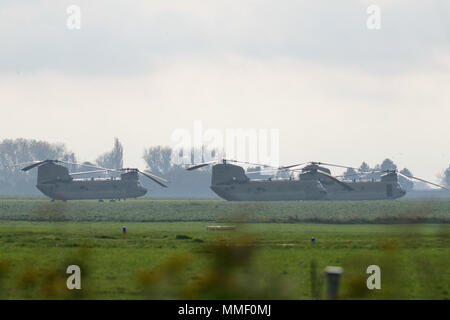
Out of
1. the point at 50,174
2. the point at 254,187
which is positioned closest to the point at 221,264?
A: the point at 254,187

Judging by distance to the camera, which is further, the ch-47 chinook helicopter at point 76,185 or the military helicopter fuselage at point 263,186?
the ch-47 chinook helicopter at point 76,185

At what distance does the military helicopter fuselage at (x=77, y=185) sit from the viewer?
11200 cm

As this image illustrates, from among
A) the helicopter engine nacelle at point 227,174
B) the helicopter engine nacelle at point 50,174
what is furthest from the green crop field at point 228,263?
the helicopter engine nacelle at point 50,174

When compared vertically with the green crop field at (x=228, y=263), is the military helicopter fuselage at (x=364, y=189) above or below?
below

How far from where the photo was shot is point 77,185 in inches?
4439

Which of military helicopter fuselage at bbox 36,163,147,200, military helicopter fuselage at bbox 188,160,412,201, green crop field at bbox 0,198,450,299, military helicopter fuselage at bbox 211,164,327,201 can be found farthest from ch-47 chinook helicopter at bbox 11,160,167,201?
green crop field at bbox 0,198,450,299

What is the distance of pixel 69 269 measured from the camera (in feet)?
73.7

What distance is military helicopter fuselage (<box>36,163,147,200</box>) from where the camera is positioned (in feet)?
367

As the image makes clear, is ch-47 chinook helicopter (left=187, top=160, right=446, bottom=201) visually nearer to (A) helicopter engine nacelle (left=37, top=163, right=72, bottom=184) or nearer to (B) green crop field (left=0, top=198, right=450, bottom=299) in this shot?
(A) helicopter engine nacelle (left=37, top=163, right=72, bottom=184)

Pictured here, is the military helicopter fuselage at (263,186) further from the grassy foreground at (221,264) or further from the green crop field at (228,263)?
the grassy foreground at (221,264)

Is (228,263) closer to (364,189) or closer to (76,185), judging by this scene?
(76,185)

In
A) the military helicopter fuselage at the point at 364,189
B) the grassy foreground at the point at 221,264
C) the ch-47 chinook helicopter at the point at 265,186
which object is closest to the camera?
the grassy foreground at the point at 221,264
